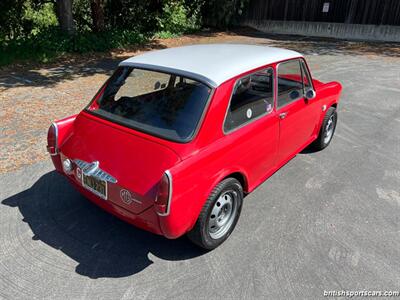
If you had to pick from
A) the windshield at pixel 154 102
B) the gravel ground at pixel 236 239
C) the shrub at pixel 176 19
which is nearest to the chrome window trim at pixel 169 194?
the windshield at pixel 154 102

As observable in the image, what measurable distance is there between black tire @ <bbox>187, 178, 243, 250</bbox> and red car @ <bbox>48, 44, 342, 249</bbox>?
0.4 inches

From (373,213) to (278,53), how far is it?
220cm

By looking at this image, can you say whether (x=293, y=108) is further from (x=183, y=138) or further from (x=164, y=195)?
(x=164, y=195)

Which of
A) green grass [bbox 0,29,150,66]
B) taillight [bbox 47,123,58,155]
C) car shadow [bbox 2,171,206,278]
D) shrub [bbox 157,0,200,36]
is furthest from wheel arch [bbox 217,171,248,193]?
shrub [bbox 157,0,200,36]

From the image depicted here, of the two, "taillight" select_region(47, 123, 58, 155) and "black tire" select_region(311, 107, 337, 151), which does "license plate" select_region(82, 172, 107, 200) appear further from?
"black tire" select_region(311, 107, 337, 151)

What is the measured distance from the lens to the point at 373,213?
→ 3.73 meters

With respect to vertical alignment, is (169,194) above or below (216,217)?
above

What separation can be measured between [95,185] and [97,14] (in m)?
11.8

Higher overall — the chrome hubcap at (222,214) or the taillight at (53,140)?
the taillight at (53,140)

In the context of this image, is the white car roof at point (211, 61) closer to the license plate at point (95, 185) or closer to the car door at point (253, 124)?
the car door at point (253, 124)

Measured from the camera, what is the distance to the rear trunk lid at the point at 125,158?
263 cm

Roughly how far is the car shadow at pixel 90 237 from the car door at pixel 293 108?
173cm

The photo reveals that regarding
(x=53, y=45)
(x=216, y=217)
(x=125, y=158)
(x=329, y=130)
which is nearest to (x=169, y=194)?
(x=125, y=158)

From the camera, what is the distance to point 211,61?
321 cm
